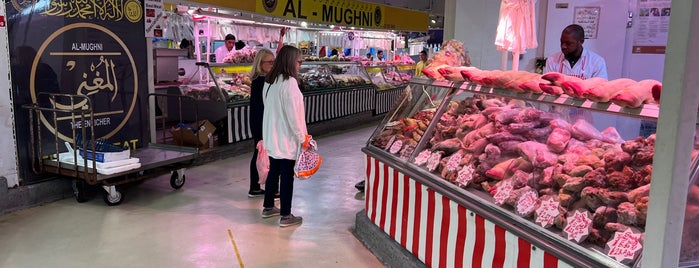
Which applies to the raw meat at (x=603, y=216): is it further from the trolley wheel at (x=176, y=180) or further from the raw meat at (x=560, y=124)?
the trolley wheel at (x=176, y=180)

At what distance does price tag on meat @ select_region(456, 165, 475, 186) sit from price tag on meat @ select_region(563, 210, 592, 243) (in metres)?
0.84

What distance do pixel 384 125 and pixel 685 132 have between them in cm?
321

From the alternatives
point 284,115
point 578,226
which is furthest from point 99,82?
point 578,226

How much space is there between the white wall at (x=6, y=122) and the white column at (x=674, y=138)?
5.60 m

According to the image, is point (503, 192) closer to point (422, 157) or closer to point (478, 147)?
point (478, 147)

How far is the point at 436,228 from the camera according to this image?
3.56m

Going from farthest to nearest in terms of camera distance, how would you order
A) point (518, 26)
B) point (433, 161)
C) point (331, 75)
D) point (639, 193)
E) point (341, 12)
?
point (341, 12), point (331, 75), point (518, 26), point (433, 161), point (639, 193)

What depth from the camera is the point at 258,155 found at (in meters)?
5.55

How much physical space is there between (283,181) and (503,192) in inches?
99.7

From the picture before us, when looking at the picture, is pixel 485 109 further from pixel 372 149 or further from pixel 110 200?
pixel 110 200

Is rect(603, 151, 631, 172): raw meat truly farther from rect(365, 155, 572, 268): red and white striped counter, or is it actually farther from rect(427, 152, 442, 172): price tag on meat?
rect(427, 152, 442, 172): price tag on meat

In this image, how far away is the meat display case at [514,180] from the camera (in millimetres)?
2396

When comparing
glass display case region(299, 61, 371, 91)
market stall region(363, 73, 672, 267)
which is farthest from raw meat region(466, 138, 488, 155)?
glass display case region(299, 61, 371, 91)

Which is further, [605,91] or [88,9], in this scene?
[88,9]
